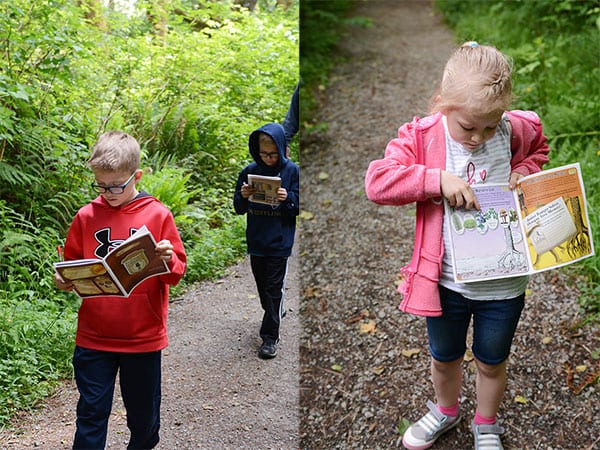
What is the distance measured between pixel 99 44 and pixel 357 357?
Result: 5.78 feet

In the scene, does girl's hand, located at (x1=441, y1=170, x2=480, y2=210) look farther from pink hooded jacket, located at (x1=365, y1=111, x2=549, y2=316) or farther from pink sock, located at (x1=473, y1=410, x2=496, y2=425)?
pink sock, located at (x1=473, y1=410, x2=496, y2=425)

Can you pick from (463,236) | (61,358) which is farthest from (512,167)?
(61,358)

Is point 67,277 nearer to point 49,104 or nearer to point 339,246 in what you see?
point 49,104

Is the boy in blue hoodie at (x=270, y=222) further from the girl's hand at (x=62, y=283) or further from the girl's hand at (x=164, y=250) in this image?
the girl's hand at (x=62, y=283)

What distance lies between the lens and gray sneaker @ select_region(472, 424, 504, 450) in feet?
8.12

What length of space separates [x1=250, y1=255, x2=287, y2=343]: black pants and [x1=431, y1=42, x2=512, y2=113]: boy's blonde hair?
0.75m

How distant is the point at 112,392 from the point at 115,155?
70cm

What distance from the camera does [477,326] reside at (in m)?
2.21

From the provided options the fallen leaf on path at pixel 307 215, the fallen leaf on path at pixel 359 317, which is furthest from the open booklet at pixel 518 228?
the fallen leaf on path at pixel 307 215

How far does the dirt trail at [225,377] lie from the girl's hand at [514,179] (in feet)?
2.47

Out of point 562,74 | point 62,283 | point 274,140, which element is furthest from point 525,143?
point 562,74

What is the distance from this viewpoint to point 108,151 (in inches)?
73.9

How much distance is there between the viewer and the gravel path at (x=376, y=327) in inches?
106

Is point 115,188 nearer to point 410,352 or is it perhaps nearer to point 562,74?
point 410,352
